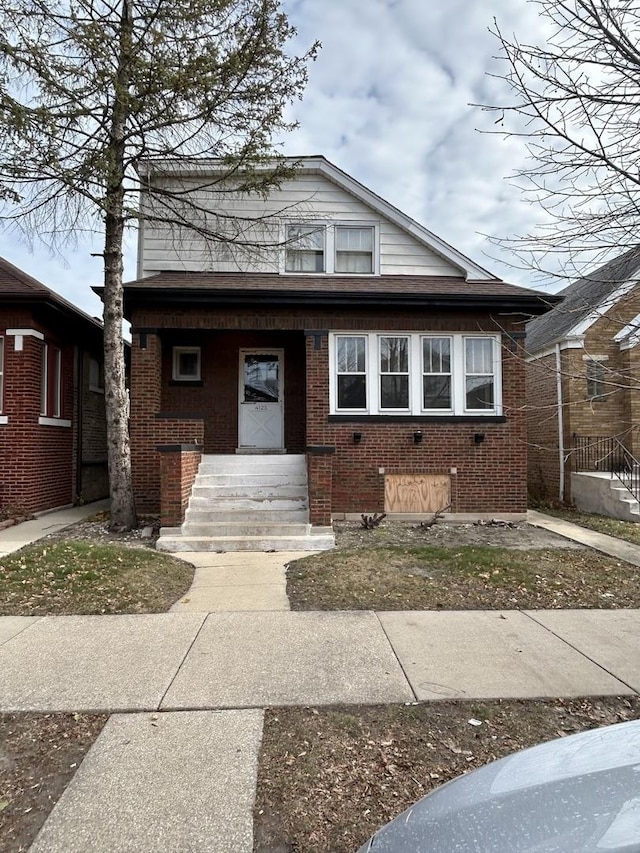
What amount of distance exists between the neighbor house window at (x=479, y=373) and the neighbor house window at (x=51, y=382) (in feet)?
27.2

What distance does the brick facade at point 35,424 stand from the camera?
9484mm

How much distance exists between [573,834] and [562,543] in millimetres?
7420

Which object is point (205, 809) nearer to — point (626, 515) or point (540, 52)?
point (540, 52)

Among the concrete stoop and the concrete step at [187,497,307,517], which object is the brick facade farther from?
the concrete stoop

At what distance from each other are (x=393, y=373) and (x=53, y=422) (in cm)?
693

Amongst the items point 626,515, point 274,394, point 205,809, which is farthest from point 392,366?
point 205,809

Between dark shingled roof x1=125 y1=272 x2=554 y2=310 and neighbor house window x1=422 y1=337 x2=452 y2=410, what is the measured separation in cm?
98

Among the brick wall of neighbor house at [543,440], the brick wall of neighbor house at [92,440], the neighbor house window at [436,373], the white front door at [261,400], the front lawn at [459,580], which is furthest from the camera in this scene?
the brick wall of neighbor house at [543,440]

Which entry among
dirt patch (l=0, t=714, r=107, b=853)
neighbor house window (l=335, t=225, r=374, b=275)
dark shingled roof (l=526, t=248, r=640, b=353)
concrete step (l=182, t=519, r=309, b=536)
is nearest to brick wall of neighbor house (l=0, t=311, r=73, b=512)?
concrete step (l=182, t=519, r=309, b=536)

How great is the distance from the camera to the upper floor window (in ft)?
35.8

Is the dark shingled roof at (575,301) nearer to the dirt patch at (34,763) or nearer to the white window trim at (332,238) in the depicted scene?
the white window trim at (332,238)

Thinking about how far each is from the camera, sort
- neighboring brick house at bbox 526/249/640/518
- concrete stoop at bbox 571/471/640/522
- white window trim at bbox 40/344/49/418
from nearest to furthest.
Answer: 1. white window trim at bbox 40/344/49/418
2. concrete stoop at bbox 571/471/640/522
3. neighboring brick house at bbox 526/249/640/518

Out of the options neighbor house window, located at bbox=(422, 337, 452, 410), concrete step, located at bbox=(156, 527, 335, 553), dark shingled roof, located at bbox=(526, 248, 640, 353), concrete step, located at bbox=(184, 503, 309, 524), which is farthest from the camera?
neighbor house window, located at bbox=(422, 337, 452, 410)

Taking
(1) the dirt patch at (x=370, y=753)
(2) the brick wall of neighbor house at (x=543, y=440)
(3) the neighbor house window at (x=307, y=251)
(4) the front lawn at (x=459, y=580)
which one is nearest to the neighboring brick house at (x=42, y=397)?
(3) the neighbor house window at (x=307, y=251)
